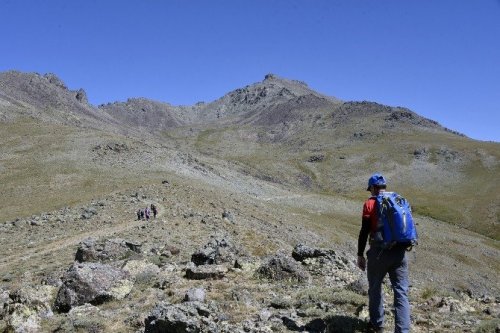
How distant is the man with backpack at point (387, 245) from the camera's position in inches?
383

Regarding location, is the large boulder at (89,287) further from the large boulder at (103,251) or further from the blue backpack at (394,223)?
the blue backpack at (394,223)

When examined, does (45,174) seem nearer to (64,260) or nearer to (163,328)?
(64,260)

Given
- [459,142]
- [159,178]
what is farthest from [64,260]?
[459,142]

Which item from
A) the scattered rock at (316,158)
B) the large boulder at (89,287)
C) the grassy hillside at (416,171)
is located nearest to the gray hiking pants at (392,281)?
the large boulder at (89,287)

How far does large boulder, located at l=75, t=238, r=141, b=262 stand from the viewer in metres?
19.8

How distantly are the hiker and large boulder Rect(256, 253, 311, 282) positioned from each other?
16.9 feet

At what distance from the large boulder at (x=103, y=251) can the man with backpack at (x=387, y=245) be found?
12509 mm

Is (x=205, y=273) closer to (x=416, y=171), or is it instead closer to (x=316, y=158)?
(x=416, y=171)

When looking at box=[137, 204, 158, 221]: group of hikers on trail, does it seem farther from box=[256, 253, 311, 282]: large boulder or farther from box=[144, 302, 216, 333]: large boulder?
box=[144, 302, 216, 333]: large boulder

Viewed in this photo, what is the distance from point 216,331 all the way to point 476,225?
4041 inches

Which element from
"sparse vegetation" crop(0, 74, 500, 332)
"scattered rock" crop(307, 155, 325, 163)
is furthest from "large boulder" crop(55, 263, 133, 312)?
"scattered rock" crop(307, 155, 325, 163)

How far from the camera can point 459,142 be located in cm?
17550

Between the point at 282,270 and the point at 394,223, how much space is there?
648 cm

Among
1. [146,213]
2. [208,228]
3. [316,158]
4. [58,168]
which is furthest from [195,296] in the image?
[316,158]
